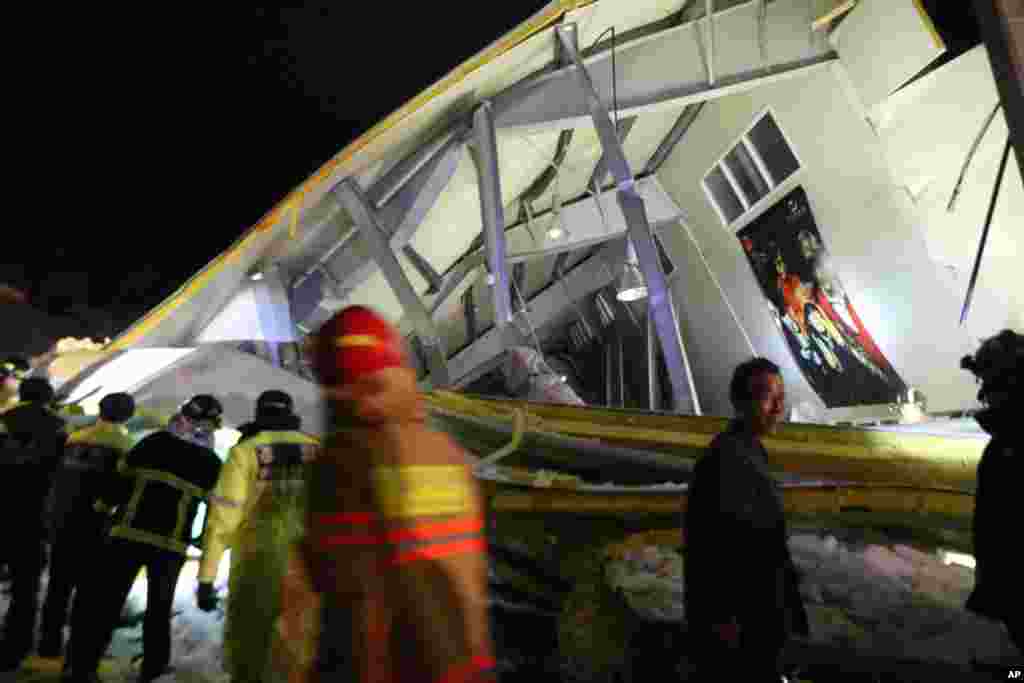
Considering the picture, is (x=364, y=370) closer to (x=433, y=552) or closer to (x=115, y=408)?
(x=433, y=552)

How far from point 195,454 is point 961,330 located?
298 inches

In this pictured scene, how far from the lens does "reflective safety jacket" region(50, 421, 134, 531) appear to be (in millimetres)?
3848

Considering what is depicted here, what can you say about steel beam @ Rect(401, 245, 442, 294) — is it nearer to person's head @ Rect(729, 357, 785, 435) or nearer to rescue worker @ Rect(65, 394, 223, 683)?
rescue worker @ Rect(65, 394, 223, 683)

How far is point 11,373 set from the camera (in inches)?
194

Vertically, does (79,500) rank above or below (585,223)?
below

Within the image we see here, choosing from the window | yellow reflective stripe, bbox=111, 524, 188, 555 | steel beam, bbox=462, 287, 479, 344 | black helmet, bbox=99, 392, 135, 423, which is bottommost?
yellow reflective stripe, bbox=111, 524, 188, 555

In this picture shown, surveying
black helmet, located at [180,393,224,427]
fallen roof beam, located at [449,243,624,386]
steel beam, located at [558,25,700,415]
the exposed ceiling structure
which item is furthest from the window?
black helmet, located at [180,393,224,427]

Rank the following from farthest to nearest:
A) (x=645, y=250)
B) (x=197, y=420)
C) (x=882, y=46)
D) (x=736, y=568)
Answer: (x=645, y=250)
(x=882, y=46)
(x=197, y=420)
(x=736, y=568)

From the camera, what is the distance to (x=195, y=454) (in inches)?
142

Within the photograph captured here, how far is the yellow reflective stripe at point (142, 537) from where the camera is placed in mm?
3361

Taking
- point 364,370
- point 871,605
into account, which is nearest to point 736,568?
point 364,370

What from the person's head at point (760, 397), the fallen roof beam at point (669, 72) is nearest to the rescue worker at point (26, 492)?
the person's head at point (760, 397)

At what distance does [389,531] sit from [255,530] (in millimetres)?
2127

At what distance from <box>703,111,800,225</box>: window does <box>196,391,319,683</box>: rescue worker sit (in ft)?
26.4
